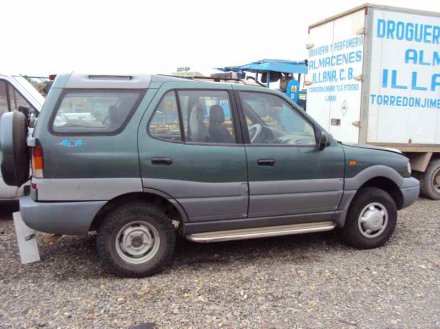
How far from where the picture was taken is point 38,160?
12.0 feet

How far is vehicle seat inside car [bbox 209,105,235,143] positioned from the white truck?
132 inches

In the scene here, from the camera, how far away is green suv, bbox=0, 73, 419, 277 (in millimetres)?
3719

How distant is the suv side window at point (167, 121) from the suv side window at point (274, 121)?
72 centimetres

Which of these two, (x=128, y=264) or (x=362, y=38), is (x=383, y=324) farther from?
(x=362, y=38)

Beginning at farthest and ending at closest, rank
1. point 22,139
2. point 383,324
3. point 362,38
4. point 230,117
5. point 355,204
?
1. point 362,38
2. point 355,204
3. point 230,117
4. point 22,139
5. point 383,324

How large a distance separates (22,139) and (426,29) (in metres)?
6.16

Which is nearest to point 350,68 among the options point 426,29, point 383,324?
point 426,29

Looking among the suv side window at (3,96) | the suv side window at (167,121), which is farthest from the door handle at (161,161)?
the suv side window at (3,96)

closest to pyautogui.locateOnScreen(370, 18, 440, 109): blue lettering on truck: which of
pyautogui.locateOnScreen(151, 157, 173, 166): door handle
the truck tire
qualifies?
pyautogui.locateOnScreen(151, 157, 173, 166): door handle

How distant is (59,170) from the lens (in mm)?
3662

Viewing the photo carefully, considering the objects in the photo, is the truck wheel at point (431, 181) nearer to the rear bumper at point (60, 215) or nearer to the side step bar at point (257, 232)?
the side step bar at point (257, 232)

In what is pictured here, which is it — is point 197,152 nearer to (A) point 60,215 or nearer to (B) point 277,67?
(A) point 60,215

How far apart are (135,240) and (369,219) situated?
8.41 ft

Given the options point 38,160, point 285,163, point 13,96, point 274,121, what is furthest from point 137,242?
point 13,96
